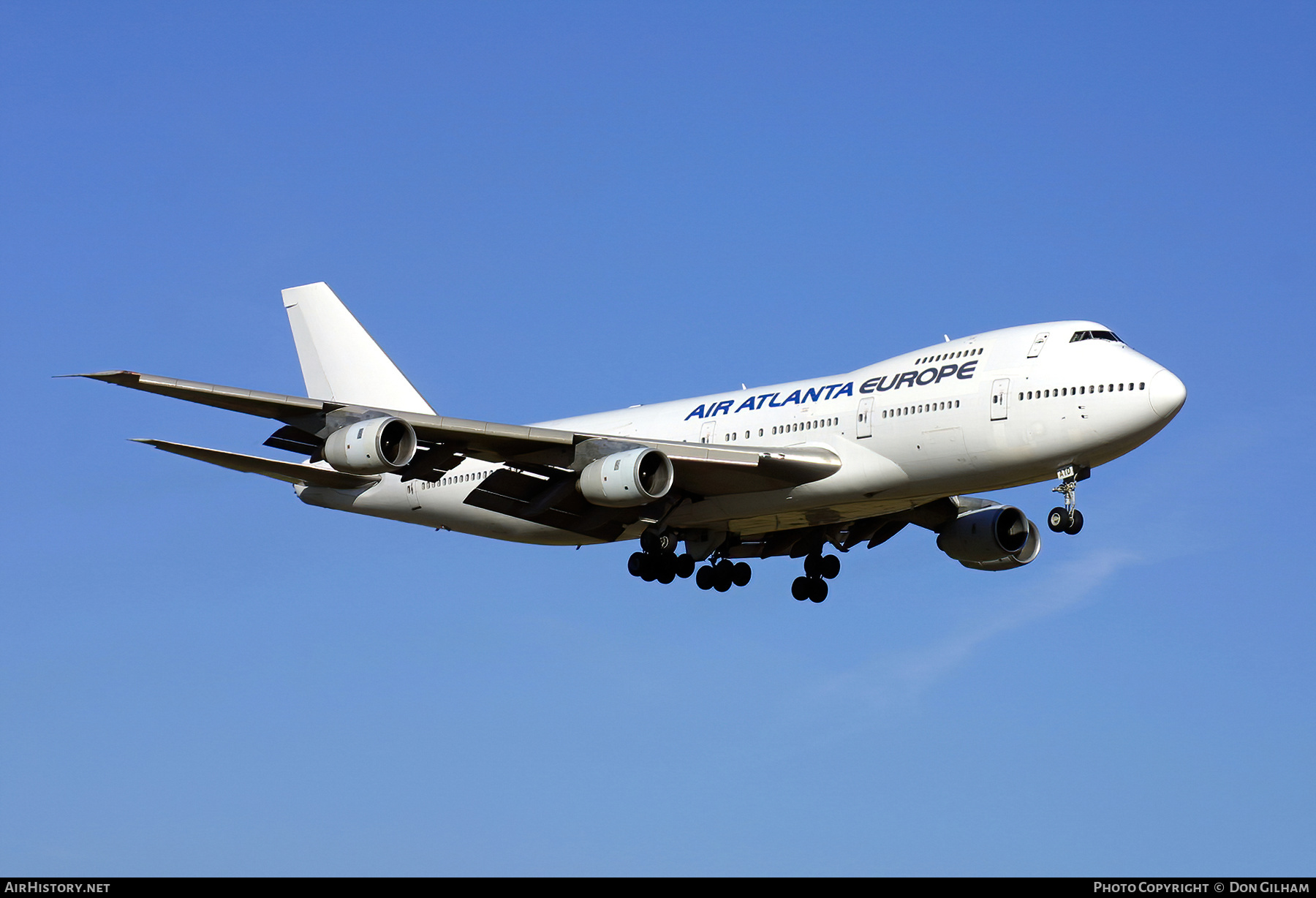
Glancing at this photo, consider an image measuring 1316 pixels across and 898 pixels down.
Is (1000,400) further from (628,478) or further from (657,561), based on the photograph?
(657,561)

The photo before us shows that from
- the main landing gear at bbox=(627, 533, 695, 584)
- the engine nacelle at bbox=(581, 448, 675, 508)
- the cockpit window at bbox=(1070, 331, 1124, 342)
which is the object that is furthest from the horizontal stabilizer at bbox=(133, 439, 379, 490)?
the cockpit window at bbox=(1070, 331, 1124, 342)

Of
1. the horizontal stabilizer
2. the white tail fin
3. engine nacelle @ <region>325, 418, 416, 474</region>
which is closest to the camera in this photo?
engine nacelle @ <region>325, 418, 416, 474</region>

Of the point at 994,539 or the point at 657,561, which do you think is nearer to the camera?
the point at 657,561

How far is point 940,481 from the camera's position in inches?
1489

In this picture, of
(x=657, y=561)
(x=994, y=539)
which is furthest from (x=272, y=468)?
(x=994, y=539)

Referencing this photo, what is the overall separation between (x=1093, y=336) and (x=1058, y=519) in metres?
4.59

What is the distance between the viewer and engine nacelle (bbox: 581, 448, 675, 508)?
3831cm

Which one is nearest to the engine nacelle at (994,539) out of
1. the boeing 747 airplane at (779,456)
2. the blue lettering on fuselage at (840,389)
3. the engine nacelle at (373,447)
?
the boeing 747 airplane at (779,456)

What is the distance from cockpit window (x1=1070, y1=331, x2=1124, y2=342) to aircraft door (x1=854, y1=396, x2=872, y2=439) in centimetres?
530

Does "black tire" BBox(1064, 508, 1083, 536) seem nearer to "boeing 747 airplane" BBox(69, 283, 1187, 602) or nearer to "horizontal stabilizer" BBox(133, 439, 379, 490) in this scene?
"boeing 747 airplane" BBox(69, 283, 1187, 602)

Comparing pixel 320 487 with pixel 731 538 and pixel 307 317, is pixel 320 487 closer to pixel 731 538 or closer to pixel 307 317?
pixel 307 317

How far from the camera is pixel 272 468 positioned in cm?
4422

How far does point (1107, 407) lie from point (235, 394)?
68.9ft
